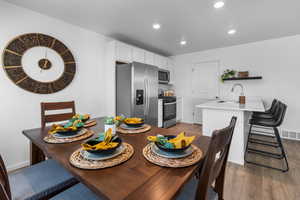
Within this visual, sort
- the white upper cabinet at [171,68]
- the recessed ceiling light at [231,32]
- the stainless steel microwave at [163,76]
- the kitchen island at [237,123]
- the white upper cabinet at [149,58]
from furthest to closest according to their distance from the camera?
1. the white upper cabinet at [171,68]
2. the stainless steel microwave at [163,76]
3. the white upper cabinet at [149,58]
4. the recessed ceiling light at [231,32]
5. the kitchen island at [237,123]

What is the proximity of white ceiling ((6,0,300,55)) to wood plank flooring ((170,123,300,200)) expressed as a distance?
2.46 m

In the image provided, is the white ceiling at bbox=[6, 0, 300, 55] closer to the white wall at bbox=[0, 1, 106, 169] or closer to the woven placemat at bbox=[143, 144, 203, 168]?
the white wall at bbox=[0, 1, 106, 169]

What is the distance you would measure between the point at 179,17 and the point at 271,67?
286cm

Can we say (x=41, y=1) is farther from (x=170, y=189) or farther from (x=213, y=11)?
(x=170, y=189)

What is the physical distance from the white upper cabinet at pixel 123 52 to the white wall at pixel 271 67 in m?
2.62

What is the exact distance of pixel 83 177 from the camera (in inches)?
24.8

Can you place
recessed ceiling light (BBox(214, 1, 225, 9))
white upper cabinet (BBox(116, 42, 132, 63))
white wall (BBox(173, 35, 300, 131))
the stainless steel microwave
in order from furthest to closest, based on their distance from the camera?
the stainless steel microwave → white wall (BBox(173, 35, 300, 131)) → white upper cabinet (BBox(116, 42, 132, 63)) → recessed ceiling light (BBox(214, 1, 225, 9))

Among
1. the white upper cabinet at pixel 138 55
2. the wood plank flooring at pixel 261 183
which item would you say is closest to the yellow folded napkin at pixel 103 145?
the wood plank flooring at pixel 261 183

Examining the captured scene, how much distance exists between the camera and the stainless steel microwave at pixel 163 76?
434cm

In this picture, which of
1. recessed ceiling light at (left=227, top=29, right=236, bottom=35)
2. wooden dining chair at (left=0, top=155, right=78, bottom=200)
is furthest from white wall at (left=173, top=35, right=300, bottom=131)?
wooden dining chair at (left=0, top=155, right=78, bottom=200)

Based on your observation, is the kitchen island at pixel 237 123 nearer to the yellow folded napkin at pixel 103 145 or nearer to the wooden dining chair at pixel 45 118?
the yellow folded napkin at pixel 103 145

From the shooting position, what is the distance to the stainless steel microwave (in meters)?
4.34

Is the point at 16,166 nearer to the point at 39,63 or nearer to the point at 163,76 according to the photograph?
the point at 39,63

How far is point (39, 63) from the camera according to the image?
7.42 ft
